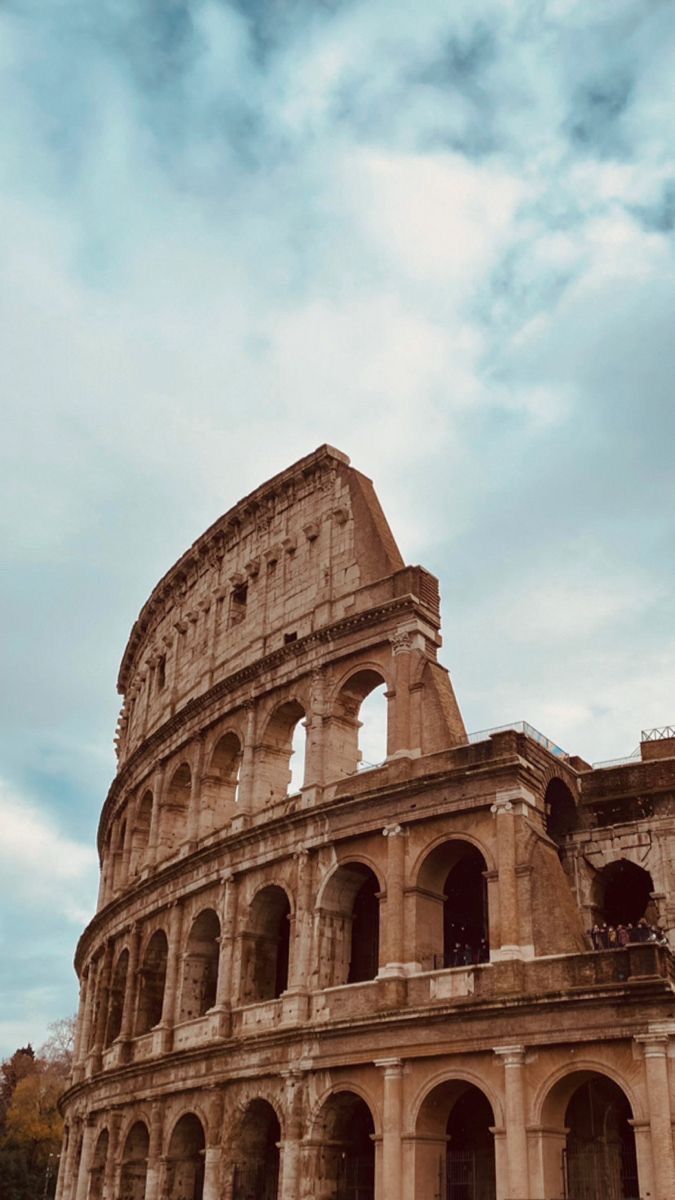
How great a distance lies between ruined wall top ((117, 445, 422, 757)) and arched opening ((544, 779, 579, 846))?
451cm

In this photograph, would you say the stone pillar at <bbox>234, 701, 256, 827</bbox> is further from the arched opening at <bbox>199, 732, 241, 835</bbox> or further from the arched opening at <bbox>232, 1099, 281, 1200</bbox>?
the arched opening at <bbox>232, 1099, 281, 1200</bbox>

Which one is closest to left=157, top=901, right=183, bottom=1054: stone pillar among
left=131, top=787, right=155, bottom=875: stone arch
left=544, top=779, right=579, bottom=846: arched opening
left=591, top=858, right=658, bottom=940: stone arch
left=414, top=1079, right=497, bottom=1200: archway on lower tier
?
left=131, top=787, right=155, bottom=875: stone arch

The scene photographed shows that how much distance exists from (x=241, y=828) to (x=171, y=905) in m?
3.43

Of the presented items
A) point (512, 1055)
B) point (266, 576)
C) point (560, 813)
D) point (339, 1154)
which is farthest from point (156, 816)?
point (512, 1055)

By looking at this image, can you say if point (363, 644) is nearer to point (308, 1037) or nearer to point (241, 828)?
point (241, 828)

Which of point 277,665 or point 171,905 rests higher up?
point 277,665

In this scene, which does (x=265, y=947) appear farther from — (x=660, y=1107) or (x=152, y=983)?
(x=660, y=1107)

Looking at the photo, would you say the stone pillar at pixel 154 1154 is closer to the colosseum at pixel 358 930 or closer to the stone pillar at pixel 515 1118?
the colosseum at pixel 358 930

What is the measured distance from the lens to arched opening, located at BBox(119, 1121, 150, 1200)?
26453 millimetres

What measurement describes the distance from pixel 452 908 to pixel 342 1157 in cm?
510

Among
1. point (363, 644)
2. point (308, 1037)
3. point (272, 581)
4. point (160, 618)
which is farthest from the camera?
point (160, 618)

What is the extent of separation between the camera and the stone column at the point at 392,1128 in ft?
62.3

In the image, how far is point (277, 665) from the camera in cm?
2622

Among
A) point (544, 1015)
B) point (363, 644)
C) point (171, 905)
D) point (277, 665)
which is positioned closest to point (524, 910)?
point (544, 1015)
